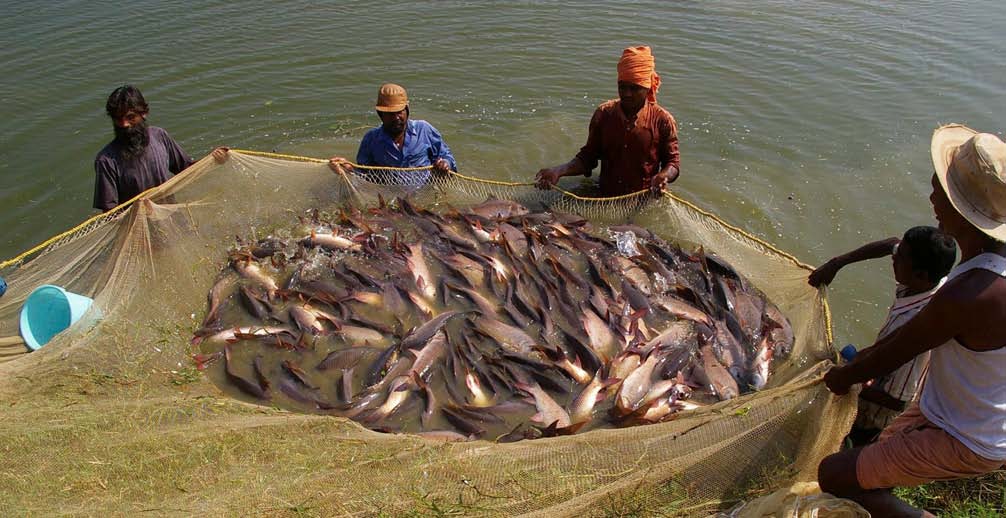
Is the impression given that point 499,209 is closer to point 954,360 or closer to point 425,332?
point 425,332

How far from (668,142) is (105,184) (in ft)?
17.2

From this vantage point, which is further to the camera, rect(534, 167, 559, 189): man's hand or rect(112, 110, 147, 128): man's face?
rect(534, 167, 559, 189): man's hand

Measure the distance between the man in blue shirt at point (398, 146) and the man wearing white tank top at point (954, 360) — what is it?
4.58 m

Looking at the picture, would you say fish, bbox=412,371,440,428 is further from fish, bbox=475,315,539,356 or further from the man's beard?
the man's beard

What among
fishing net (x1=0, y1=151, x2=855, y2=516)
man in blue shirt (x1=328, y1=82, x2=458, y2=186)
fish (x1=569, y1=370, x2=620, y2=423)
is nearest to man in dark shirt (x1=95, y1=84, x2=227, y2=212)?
fishing net (x1=0, y1=151, x2=855, y2=516)

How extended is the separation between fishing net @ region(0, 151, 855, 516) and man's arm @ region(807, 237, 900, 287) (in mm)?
192

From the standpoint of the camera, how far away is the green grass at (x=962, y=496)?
3713 millimetres

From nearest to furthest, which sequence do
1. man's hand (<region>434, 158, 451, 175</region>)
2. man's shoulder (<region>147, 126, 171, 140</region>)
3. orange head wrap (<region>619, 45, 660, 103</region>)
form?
1. orange head wrap (<region>619, 45, 660, 103</region>)
2. man's shoulder (<region>147, 126, 171, 140</region>)
3. man's hand (<region>434, 158, 451, 175</region>)

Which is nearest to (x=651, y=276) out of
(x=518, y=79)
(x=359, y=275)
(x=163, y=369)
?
(x=359, y=275)

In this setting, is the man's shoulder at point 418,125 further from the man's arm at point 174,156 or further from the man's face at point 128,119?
the man's face at point 128,119

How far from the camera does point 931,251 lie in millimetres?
3539

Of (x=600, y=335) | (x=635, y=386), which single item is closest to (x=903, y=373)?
(x=635, y=386)

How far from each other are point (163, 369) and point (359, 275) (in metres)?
1.81

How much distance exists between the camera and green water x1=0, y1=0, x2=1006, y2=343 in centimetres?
805
